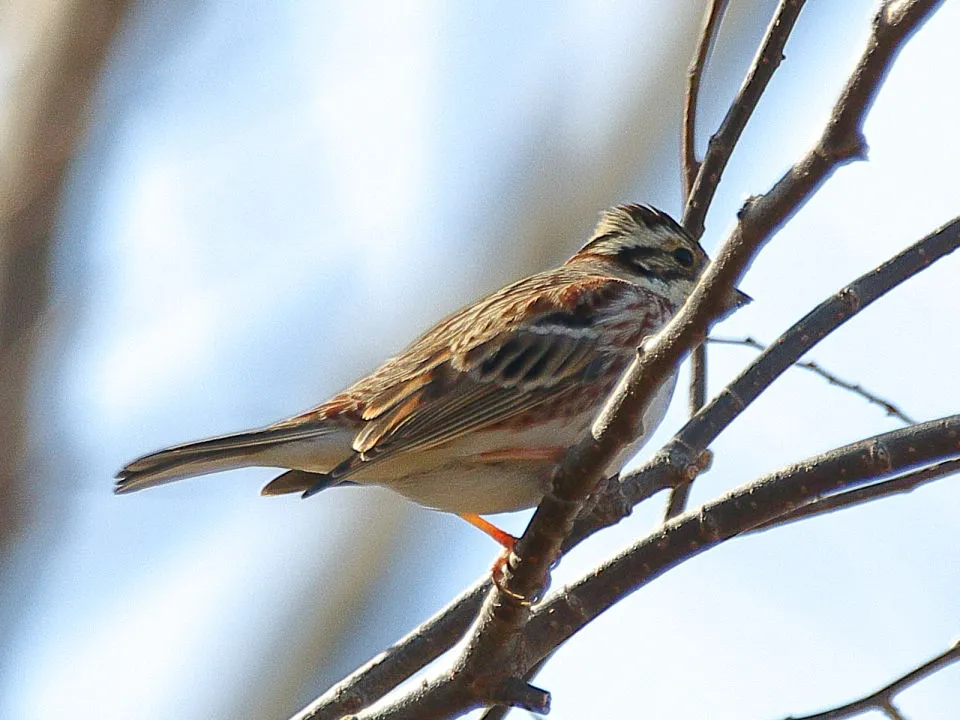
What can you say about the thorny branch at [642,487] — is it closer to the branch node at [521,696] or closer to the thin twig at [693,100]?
the branch node at [521,696]

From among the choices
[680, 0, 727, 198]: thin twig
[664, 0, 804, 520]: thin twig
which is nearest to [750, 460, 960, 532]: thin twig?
[664, 0, 804, 520]: thin twig

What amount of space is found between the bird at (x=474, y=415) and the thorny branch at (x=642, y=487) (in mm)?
932

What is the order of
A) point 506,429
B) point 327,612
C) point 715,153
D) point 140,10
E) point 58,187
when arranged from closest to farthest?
point 715,153 → point 506,429 → point 58,187 → point 140,10 → point 327,612

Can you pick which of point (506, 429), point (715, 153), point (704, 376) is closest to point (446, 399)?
point (506, 429)

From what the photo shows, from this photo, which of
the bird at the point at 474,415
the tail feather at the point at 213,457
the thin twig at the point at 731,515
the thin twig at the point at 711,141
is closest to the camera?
the thin twig at the point at 731,515

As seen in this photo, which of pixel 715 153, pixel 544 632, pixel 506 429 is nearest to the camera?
pixel 544 632

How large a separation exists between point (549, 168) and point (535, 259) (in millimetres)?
704

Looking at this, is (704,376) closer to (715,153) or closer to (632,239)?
(715,153)

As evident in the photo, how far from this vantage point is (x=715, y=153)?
4.64 m

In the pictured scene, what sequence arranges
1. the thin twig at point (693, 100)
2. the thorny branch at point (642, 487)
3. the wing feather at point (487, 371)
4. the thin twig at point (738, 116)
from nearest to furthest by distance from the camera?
the thorny branch at point (642, 487)
the thin twig at point (738, 116)
the thin twig at point (693, 100)
the wing feather at point (487, 371)

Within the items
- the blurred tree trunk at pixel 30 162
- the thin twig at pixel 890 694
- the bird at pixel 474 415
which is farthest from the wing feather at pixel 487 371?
the thin twig at pixel 890 694

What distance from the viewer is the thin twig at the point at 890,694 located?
3.70 meters

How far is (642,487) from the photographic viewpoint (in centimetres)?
419

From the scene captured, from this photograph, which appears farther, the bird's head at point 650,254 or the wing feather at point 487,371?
the bird's head at point 650,254
